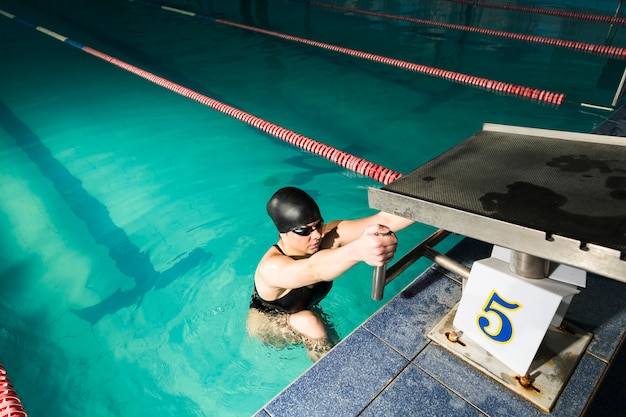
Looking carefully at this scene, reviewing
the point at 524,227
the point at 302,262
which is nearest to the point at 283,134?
the point at 302,262

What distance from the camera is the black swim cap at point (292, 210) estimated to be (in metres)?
2.23

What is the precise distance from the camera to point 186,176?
5352 mm

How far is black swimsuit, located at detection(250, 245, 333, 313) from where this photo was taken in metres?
2.54

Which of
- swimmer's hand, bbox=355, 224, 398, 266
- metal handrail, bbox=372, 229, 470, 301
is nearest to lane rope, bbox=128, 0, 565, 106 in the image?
metal handrail, bbox=372, 229, 470, 301

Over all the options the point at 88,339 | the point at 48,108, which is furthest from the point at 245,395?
the point at 48,108

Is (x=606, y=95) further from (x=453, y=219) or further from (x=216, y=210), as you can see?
(x=453, y=219)

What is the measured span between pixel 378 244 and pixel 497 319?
31.6 inches

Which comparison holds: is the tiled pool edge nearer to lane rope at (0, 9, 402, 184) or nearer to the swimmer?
the swimmer

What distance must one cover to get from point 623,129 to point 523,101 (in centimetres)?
256

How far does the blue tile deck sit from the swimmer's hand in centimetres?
81

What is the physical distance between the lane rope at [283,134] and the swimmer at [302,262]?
832 mm

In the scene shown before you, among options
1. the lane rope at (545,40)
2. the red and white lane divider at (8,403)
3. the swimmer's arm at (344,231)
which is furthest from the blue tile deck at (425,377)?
the lane rope at (545,40)

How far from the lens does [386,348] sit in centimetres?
205

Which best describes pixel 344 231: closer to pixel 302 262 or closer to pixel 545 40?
pixel 302 262
